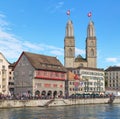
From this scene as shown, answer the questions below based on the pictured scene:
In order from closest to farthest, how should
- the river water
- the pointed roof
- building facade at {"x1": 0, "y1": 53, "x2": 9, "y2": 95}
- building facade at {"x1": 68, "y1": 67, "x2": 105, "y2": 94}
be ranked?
the river water
building facade at {"x1": 0, "y1": 53, "x2": 9, "y2": 95}
the pointed roof
building facade at {"x1": 68, "y1": 67, "x2": 105, "y2": 94}

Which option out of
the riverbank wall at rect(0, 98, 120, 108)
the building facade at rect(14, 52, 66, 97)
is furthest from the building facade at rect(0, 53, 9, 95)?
the riverbank wall at rect(0, 98, 120, 108)

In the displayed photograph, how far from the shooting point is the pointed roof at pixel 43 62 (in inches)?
4608

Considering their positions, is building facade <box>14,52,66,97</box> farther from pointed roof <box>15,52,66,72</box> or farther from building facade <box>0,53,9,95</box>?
building facade <box>0,53,9,95</box>

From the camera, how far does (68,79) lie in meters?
137

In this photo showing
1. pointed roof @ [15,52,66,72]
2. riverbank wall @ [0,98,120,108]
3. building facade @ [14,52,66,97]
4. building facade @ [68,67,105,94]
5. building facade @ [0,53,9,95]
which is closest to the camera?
riverbank wall @ [0,98,120,108]

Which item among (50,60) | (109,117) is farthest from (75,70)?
(109,117)

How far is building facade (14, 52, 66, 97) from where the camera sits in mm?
115312

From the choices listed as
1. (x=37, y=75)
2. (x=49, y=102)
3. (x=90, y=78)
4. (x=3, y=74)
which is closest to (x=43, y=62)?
(x=37, y=75)

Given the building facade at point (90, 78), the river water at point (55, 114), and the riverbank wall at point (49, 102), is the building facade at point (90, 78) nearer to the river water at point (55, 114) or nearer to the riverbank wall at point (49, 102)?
the riverbank wall at point (49, 102)

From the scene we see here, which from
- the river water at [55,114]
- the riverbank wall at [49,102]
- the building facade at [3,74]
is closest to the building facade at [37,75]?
the building facade at [3,74]

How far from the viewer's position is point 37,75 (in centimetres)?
11600

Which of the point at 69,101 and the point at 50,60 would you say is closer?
the point at 69,101

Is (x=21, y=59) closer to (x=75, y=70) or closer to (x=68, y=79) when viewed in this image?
(x=68, y=79)

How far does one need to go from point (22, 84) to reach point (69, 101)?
663 inches
